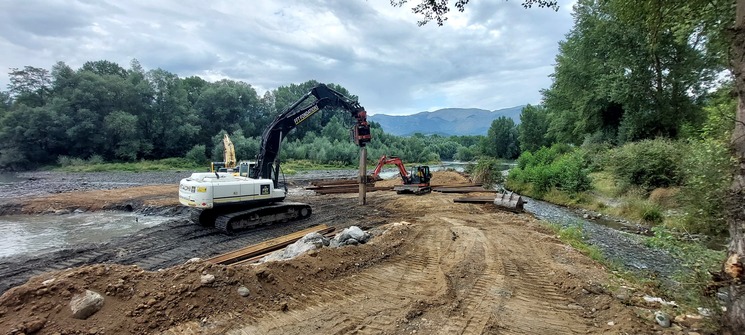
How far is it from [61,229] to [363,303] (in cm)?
1234

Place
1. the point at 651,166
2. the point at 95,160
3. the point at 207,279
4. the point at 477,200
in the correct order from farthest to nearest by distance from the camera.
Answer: the point at 95,160, the point at 477,200, the point at 651,166, the point at 207,279

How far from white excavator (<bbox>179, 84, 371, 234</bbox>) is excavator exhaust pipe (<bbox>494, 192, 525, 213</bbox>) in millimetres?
6445

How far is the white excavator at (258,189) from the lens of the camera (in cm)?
1071

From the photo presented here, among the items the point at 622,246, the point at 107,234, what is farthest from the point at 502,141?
the point at 107,234

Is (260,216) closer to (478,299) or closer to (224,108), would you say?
(478,299)

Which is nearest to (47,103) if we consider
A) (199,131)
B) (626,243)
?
(199,131)

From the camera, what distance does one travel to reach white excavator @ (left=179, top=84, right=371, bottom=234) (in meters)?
10.7

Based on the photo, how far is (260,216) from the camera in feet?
38.7

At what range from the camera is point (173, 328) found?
3.95 metres

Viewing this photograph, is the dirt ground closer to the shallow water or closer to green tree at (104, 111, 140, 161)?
the shallow water

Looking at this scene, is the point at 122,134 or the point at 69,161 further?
the point at 122,134

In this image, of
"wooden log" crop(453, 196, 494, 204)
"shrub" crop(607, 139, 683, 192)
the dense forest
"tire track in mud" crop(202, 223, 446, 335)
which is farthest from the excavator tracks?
the dense forest

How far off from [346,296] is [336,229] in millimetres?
6035

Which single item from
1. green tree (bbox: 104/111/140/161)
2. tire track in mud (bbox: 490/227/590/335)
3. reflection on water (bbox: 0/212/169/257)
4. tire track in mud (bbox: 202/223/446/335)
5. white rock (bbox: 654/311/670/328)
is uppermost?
green tree (bbox: 104/111/140/161)
